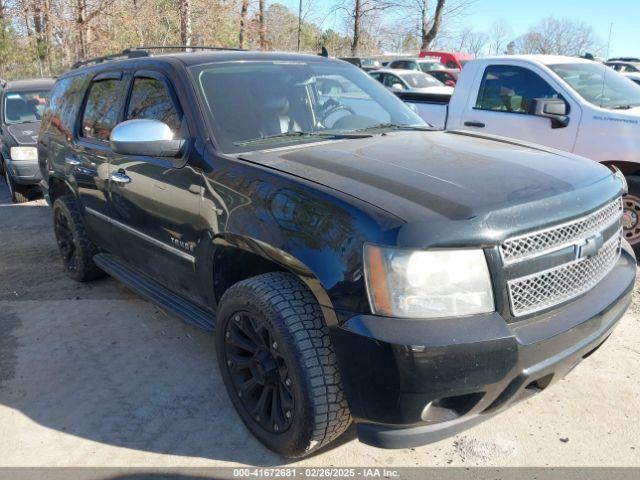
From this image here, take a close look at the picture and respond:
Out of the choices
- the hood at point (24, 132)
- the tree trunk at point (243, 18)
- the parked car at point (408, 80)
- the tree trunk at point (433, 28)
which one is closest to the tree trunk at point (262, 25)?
the tree trunk at point (243, 18)

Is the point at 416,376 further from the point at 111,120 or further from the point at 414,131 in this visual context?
the point at 111,120

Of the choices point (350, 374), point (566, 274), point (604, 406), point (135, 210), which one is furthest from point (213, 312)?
point (604, 406)

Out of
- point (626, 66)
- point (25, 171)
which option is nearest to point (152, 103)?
point (25, 171)

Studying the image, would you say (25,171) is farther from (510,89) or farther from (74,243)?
(510,89)

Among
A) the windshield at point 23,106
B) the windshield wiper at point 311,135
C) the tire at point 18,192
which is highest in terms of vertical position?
the windshield wiper at point 311,135

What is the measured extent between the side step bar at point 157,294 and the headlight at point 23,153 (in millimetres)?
4447

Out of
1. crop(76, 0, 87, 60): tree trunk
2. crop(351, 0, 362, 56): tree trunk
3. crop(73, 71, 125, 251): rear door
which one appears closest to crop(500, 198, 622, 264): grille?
crop(73, 71, 125, 251): rear door

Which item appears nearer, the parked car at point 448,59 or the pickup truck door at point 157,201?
the pickup truck door at point 157,201

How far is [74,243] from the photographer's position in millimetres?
4980

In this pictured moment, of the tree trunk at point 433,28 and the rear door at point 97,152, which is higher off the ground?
the tree trunk at point 433,28

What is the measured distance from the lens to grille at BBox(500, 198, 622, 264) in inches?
89.9

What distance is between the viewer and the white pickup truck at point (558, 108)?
Answer: 5.55m

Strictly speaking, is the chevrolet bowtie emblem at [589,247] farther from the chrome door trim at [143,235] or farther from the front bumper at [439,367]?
the chrome door trim at [143,235]

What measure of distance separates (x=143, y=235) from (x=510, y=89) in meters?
4.66
